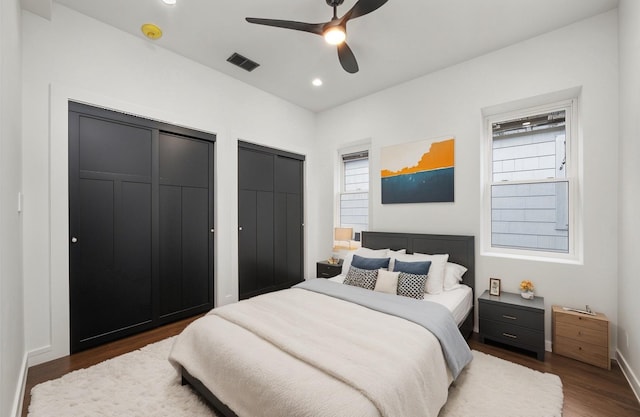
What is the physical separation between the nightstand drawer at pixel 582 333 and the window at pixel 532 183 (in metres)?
0.69

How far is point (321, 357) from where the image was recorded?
1500mm

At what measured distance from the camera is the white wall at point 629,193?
1.98 meters

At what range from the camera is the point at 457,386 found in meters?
2.04

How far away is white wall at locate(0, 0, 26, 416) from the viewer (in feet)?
4.58

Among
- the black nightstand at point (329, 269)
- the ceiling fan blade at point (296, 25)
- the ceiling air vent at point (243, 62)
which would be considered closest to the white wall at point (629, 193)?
the ceiling fan blade at point (296, 25)

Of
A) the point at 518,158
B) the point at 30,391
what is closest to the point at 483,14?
the point at 518,158

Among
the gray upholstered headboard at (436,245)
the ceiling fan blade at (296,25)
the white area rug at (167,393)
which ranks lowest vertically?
the white area rug at (167,393)

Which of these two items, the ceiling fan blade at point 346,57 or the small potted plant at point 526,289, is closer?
the ceiling fan blade at point 346,57

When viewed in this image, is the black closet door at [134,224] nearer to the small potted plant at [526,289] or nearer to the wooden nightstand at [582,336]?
the small potted plant at [526,289]

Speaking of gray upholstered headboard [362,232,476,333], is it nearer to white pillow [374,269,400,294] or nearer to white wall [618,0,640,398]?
white pillow [374,269,400,294]

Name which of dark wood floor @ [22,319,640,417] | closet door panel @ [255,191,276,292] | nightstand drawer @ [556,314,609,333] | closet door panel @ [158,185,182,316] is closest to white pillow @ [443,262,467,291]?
dark wood floor @ [22,319,640,417]

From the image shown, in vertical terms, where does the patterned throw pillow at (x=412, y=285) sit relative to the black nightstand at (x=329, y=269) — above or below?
above

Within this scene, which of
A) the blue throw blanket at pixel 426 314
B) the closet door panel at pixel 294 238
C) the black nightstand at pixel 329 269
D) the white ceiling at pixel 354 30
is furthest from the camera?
the closet door panel at pixel 294 238

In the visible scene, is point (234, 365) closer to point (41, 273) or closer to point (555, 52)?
point (41, 273)
